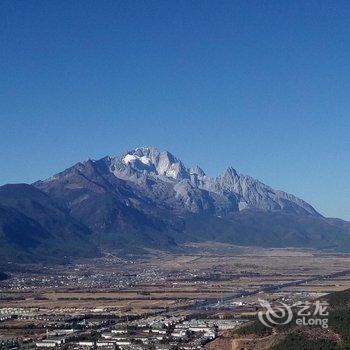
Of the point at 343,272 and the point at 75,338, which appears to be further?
the point at 343,272

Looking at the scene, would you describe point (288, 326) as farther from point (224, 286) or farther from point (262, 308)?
point (224, 286)

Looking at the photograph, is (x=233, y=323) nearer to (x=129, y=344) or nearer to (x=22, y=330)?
(x=129, y=344)

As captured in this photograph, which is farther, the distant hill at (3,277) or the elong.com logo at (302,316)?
the distant hill at (3,277)

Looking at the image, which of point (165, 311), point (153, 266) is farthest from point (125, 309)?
point (153, 266)

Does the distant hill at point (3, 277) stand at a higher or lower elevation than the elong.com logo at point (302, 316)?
higher

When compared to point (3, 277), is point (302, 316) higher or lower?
lower

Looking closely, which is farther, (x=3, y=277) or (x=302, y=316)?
(x=3, y=277)

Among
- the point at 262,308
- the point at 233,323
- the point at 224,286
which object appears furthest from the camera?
the point at 224,286

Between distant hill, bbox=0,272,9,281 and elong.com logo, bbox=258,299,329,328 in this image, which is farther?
distant hill, bbox=0,272,9,281

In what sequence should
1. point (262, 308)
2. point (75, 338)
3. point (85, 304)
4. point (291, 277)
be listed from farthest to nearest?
point (291, 277)
point (85, 304)
point (262, 308)
point (75, 338)

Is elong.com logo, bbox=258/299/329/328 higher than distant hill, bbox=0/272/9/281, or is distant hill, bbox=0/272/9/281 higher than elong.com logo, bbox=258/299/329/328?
distant hill, bbox=0/272/9/281
